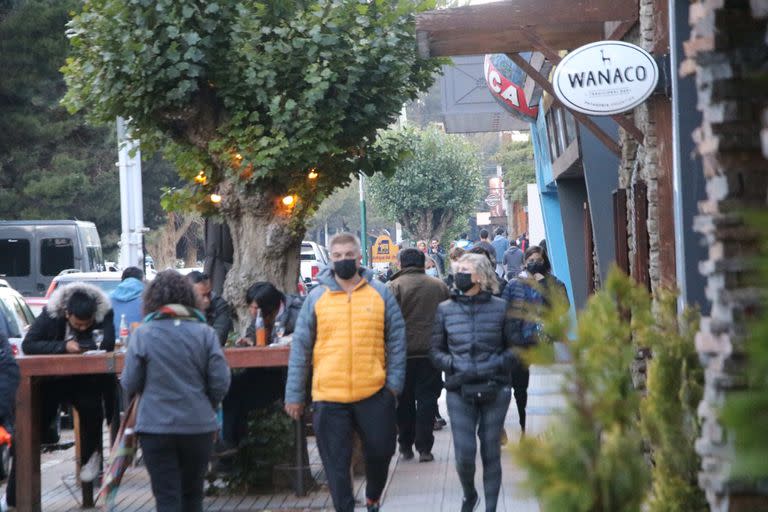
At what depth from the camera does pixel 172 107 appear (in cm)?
1059

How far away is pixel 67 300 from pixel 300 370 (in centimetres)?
246

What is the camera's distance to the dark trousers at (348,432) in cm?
720

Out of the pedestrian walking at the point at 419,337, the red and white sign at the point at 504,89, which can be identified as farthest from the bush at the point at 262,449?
the red and white sign at the point at 504,89

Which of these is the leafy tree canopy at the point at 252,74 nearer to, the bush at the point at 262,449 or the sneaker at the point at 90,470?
the bush at the point at 262,449

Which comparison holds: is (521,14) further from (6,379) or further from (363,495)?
(6,379)

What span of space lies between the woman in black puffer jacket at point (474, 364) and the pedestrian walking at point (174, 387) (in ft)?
5.09

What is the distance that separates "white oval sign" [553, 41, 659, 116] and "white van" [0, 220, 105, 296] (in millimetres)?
19563

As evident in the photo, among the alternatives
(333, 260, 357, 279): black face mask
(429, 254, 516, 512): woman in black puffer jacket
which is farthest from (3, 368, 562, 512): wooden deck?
(333, 260, 357, 279): black face mask

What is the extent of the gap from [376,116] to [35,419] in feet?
12.7

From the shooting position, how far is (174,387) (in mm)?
6598

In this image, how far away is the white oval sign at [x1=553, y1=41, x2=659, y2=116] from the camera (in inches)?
367

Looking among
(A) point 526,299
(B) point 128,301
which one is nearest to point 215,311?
(B) point 128,301

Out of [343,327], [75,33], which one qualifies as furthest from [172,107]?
[343,327]

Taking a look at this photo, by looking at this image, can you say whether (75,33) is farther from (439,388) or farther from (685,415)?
(685,415)
